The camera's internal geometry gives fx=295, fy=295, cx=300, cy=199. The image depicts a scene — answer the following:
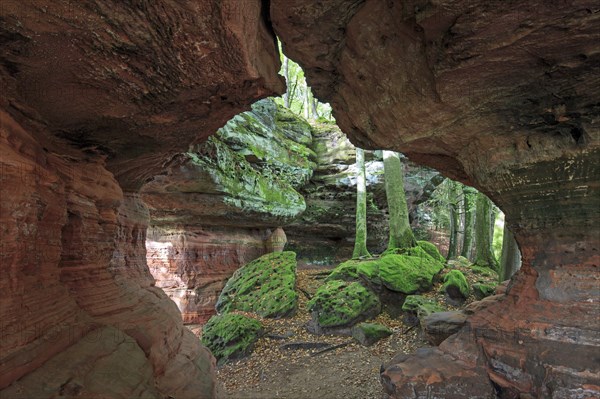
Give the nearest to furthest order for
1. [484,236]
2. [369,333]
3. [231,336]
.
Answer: [369,333]
[231,336]
[484,236]

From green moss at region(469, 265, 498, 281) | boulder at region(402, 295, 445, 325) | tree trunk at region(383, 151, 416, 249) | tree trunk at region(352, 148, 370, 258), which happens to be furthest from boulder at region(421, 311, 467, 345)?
tree trunk at region(352, 148, 370, 258)

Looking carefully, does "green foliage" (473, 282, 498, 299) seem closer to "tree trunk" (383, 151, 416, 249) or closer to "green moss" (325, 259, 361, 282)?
"tree trunk" (383, 151, 416, 249)

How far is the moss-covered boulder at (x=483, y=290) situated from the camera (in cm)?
896

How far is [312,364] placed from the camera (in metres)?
7.73

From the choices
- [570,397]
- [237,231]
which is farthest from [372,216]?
[570,397]

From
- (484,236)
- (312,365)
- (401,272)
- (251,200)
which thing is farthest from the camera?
(251,200)

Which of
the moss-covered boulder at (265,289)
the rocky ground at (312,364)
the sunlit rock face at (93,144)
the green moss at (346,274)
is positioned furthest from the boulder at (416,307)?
the sunlit rock face at (93,144)

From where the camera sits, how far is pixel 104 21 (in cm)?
243

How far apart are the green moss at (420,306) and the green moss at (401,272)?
684 mm

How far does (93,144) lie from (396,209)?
1145cm

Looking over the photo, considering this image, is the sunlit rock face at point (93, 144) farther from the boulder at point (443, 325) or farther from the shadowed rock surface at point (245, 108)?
the boulder at point (443, 325)

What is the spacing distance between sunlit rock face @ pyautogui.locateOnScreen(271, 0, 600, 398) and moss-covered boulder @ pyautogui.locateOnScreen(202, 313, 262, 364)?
4.99m

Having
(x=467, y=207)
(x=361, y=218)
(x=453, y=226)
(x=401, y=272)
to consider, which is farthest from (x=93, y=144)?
(x=453, y=226)

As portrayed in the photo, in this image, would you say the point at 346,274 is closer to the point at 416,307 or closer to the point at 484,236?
the point at 416,307
